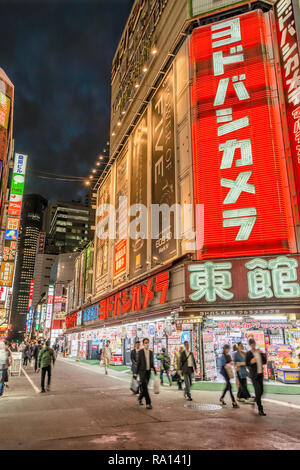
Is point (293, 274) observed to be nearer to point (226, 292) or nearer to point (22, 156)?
point (226, 292)

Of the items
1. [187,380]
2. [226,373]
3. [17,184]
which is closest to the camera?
[226,373]

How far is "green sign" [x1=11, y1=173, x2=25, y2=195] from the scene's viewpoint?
32594 millimetres

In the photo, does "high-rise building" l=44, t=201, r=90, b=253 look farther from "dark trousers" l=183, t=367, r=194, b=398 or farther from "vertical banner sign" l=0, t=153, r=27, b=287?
"dark trousers" l=183, t=367, r=194, b=398

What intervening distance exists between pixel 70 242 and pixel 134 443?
17233 cm

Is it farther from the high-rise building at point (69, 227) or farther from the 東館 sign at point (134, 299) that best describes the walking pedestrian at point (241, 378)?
the high-rise building at point (69, 227)

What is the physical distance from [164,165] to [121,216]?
9.46 m

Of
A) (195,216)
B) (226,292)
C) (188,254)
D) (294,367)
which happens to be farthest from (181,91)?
(294,367)

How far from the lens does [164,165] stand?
886 inches

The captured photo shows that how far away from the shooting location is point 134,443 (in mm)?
6367

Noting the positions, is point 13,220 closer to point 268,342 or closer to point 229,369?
point 268,342

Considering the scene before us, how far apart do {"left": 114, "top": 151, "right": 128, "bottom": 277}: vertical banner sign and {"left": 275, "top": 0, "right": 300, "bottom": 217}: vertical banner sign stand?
15646 millimetres

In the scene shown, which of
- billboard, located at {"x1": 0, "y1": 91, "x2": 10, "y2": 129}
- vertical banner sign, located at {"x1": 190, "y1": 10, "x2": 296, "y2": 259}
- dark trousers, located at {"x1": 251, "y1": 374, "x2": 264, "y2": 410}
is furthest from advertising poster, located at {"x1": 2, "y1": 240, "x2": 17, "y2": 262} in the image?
dark trousers, located at {"x1": 251, "y1": 374, "x2": 264, "y2": 410}

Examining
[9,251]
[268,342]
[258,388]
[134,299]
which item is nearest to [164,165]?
[134,299]
